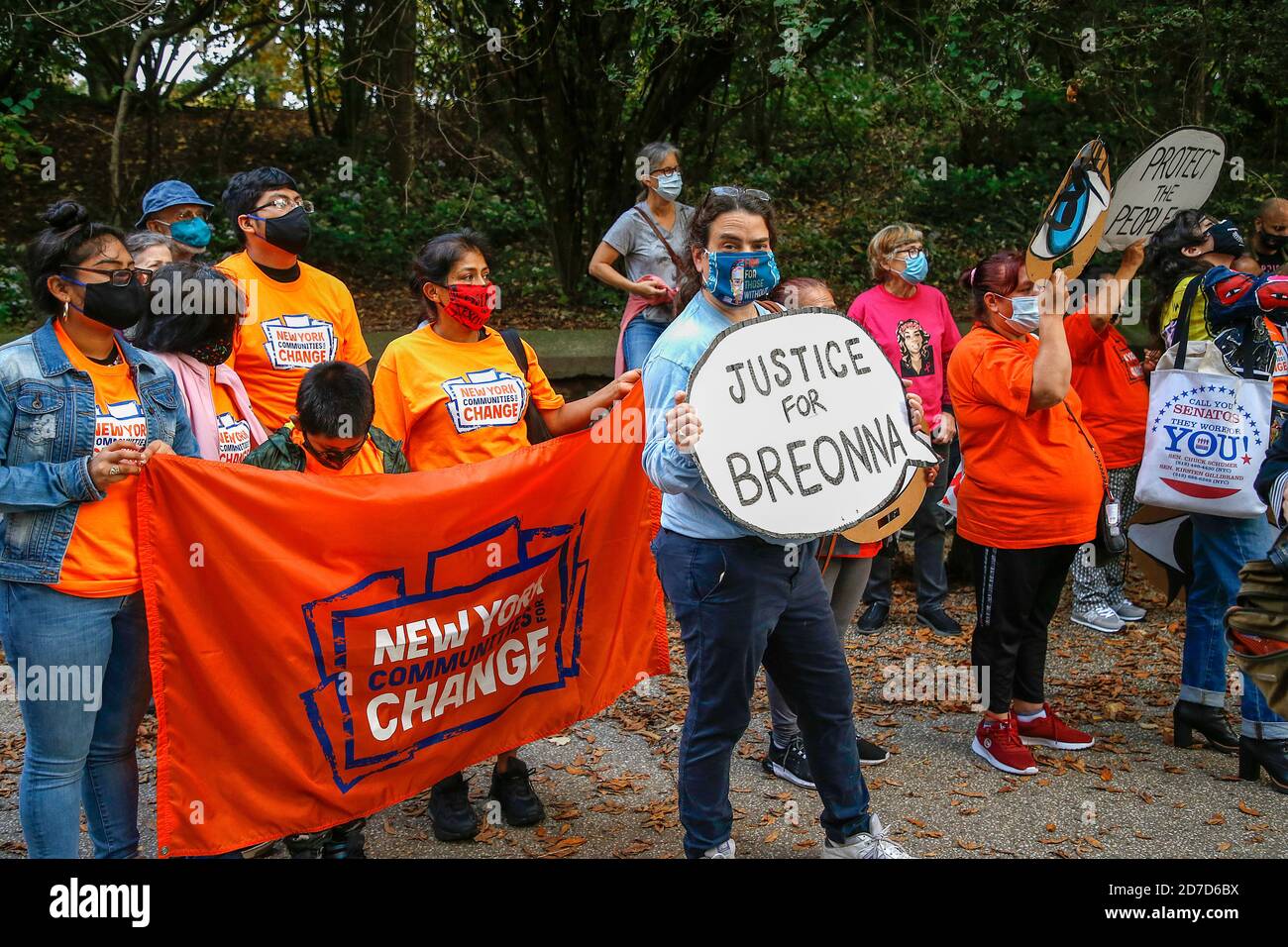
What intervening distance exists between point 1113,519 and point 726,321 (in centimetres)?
221

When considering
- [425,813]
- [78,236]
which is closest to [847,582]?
[425,813]

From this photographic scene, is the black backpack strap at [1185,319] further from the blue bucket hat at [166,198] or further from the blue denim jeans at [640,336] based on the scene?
the blue bucket hat at [166,198]

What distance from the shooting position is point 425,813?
4.56 m

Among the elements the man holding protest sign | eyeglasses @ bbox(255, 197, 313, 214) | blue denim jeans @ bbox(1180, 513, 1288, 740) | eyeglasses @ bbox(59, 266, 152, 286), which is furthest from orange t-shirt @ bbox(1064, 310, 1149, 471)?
eyeglasses @ bbox(59, 266, 152, 286)

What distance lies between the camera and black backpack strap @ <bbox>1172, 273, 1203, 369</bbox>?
514 cm

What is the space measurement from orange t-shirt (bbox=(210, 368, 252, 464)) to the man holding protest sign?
1445 mm

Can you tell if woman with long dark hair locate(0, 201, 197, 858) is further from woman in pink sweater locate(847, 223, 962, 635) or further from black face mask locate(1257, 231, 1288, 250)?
black face mask locate(1257, 231, 1288, 250)

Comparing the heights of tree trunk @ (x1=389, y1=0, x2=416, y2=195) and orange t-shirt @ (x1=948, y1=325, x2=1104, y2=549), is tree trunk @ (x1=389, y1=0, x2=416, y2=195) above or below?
above

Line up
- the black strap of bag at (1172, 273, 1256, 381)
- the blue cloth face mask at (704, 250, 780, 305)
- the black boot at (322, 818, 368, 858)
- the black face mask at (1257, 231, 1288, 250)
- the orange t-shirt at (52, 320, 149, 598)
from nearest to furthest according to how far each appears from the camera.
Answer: the orange t-shirt at (52, 320, 149, 598), the blue cloth face mask at (704, 250, 780, 305), the black boot at (322, 818, 368, 858), the black strap of bag at (1172, 273, 1256, 381), the black face mask at (1257, 231, 1288, 250)

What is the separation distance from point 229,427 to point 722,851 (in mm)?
2109

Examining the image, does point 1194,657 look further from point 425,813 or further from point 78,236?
point 78,236

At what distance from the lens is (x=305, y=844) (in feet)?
13.1

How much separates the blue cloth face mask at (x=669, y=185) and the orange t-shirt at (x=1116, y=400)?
7.78ft

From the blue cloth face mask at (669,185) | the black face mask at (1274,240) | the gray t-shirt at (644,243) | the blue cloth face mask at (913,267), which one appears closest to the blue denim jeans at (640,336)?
the gray t-shirt at (644,243)
